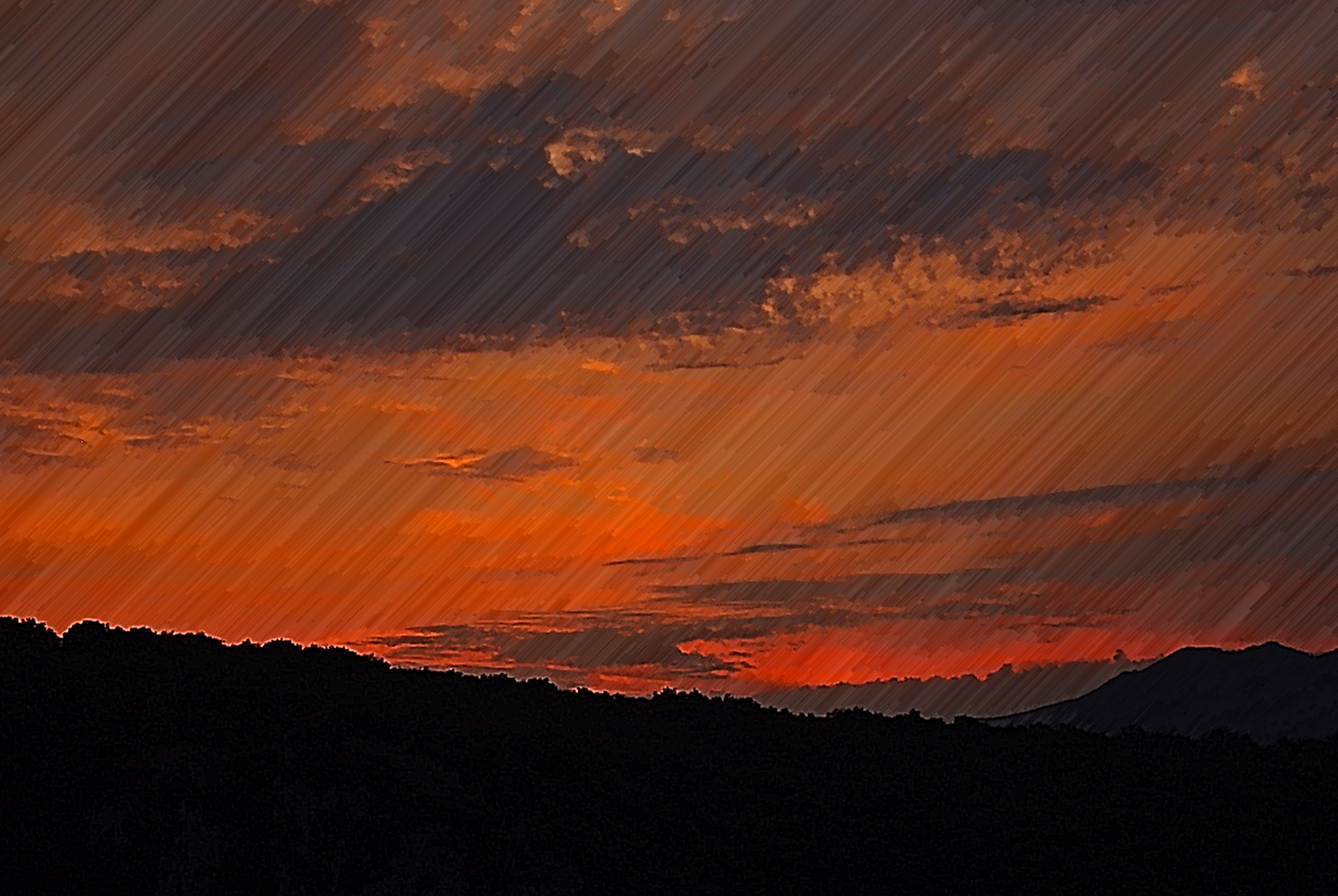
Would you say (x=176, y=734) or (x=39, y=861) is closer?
(x=39, y=861)

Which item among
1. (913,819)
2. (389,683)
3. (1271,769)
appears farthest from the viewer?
(1271,769)

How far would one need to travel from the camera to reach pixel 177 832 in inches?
1902

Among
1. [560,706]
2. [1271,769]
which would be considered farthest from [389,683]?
[1271,769]

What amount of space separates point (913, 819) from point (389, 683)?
26.6 metres

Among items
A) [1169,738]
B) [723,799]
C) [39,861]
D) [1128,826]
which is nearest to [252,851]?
[39,861]

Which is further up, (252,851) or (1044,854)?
(252,851)

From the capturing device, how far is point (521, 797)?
181ft

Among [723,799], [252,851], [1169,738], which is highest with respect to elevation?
[252,851]

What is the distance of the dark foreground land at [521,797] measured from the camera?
48.6 meters

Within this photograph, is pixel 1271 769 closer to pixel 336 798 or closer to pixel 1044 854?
pixel 1044 854

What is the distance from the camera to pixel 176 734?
5434 centimetres

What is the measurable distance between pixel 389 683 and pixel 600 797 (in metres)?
18.2

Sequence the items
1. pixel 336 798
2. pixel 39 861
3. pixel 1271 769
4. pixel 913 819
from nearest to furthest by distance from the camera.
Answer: pixel 39 861
pixel 336 798
pixel 913 819
pixel 1271 769

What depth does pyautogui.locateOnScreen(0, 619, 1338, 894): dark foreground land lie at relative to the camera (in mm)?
48594
